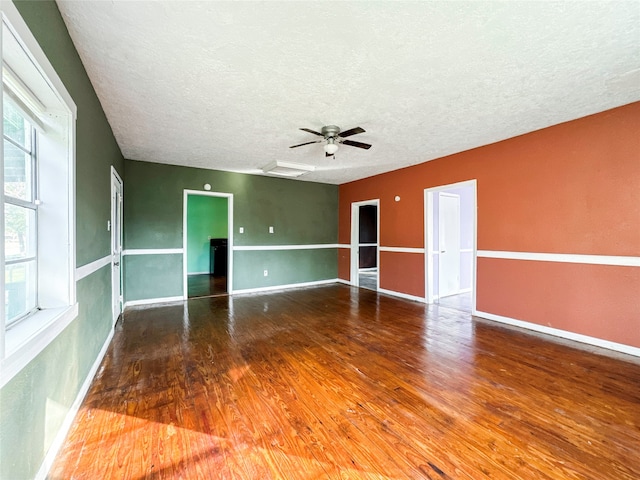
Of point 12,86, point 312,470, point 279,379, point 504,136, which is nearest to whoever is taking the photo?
point 12,86

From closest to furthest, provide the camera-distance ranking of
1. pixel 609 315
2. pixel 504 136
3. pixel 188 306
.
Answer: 1. pixel 609 315
2. pixel 504 136
3. pixel 188 306

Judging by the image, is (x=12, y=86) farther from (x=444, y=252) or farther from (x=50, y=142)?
(x=444, y=252)

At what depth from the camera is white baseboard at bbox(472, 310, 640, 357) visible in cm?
281

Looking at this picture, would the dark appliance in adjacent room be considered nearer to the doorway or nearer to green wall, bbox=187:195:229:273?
green wall, bbox=187:195:229:273

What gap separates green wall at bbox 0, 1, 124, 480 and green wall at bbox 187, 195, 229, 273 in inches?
198

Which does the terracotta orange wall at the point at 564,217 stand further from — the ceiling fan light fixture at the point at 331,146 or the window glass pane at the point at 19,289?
the window glass pane at the point at 19,289

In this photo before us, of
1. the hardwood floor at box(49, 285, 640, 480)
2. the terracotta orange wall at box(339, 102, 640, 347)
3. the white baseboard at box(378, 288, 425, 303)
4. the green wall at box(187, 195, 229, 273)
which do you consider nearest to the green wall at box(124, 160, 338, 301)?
Result: the white baseboard at box(378, 288, 425, 303)

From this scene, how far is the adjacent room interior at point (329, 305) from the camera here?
4.84 ft

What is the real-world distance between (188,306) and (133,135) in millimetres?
2691

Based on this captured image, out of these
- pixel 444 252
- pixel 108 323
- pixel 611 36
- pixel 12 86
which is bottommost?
pixel 108 323

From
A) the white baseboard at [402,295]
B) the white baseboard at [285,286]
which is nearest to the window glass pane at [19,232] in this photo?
the white baseboard at [285,286]

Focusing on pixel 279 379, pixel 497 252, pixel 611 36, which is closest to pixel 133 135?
pixel 279 379

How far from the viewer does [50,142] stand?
5.53 ft

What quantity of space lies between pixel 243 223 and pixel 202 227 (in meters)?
3.07
